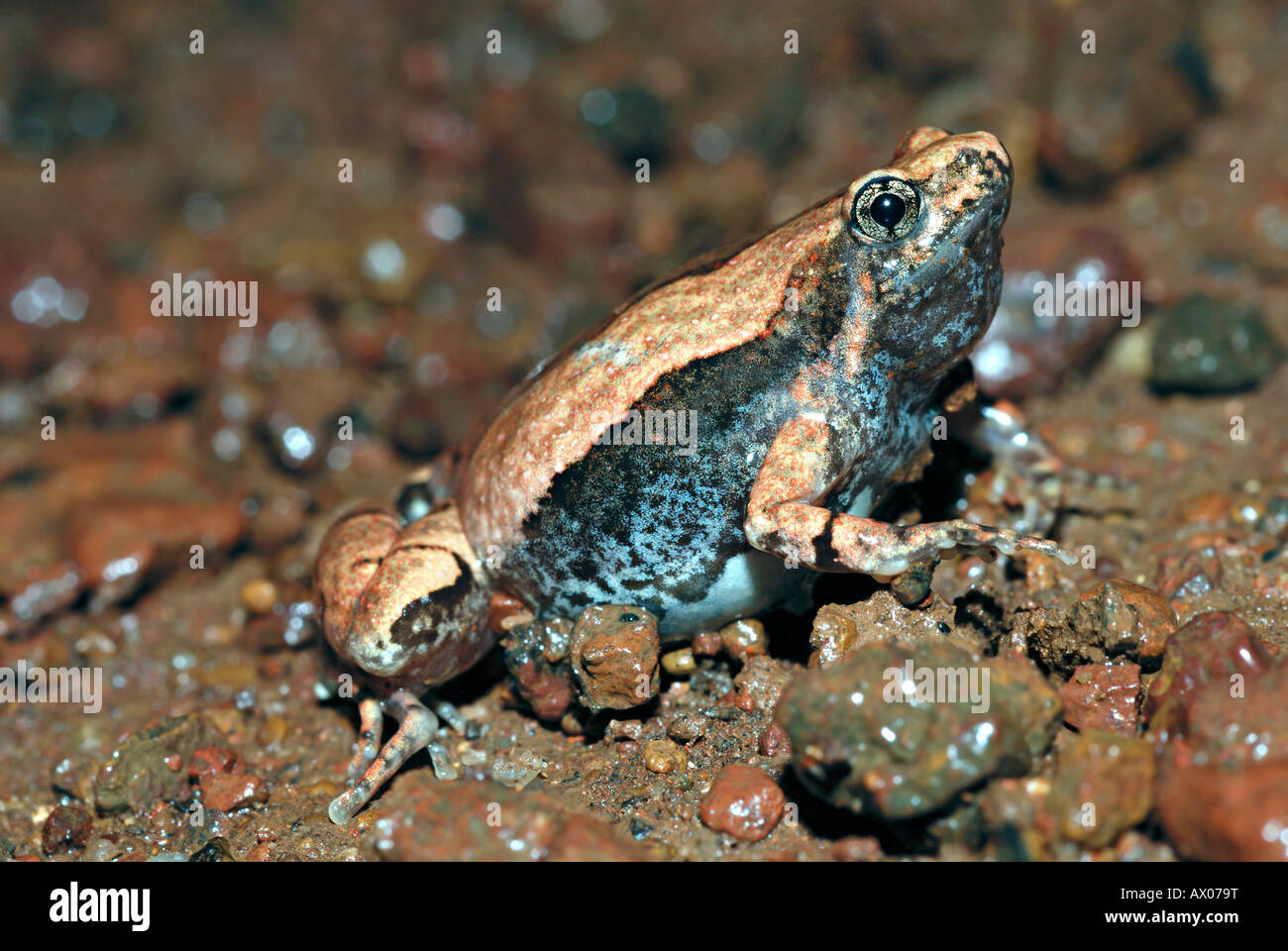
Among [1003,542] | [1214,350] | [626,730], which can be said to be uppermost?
[1214,350]

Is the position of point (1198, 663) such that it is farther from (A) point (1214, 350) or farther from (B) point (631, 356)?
(A) point (1214, 350)

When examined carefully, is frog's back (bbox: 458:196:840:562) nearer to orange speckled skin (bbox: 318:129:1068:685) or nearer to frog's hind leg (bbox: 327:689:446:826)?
orange speckled skin (bbox: 318:129:1068:685)

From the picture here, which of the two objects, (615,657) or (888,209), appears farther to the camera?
(615,657)

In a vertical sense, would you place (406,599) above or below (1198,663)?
above

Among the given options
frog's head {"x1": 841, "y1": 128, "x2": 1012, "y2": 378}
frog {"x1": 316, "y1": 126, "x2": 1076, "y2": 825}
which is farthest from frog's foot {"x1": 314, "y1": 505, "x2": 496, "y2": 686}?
frog's head {"x1": 841, "y1": 128, "x2": 1012, "y2": 378}

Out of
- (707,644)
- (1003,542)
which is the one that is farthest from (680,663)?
(1003,542)

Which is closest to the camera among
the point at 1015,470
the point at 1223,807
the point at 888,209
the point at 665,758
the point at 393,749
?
the point at 1223,807

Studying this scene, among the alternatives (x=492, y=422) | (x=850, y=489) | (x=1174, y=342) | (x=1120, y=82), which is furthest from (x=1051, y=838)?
(x=1120, y=82)

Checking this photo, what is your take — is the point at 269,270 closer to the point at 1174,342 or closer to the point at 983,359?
the point at 983,359
